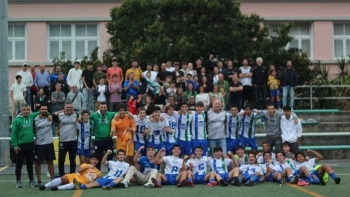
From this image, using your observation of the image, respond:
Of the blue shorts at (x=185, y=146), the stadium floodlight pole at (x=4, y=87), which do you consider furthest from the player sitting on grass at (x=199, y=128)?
the stadium floodlight pole at (x=4, y=87)

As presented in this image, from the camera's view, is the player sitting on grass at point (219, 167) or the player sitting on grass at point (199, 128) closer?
the player sitting on grass at point (219, 167)

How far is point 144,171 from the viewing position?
1684cm

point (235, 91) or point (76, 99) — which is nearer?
point (76, 99)

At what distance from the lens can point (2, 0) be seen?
843 inches

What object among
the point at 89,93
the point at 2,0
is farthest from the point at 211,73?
the point at 2,0

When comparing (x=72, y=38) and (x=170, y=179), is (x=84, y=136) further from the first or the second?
(x=72, y=38)

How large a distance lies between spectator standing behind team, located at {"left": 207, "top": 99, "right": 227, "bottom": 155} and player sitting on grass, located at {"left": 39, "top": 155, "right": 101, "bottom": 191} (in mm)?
3635

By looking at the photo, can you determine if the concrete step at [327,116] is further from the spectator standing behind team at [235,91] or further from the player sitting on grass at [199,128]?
the player sitting on grass at [199,128]

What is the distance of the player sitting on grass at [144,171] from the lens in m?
16.0

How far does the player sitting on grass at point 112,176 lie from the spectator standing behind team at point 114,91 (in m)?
5.86

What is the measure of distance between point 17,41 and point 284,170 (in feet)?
60.3

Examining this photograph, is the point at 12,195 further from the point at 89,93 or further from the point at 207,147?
the point at 89,93

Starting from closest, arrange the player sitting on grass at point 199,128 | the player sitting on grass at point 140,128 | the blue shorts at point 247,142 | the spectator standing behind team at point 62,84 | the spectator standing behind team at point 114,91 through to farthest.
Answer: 1. the player sitting on grass at point 140,128
2. the player sitting on grass at point 199,128
3. the blue shorts at point 247,142
4. the spectator standing behind team at point 114,91
5. the spectator standing behind team at point 62,84

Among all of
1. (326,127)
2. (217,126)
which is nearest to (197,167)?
(217,126)
